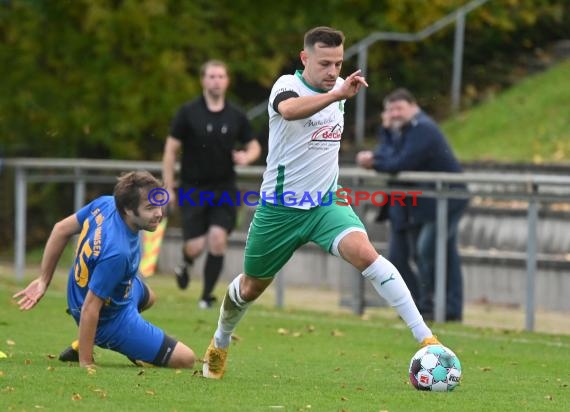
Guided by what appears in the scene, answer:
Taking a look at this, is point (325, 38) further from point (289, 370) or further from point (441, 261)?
point (441, 261)

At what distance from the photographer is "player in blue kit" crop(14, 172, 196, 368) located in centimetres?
836

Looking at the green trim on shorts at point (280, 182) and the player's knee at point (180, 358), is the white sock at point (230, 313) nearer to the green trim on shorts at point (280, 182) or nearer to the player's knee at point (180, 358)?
the player's knee at point (180, 358)

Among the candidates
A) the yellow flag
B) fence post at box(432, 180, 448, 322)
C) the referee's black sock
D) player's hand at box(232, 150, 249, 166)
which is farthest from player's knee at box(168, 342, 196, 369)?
the yellow flag

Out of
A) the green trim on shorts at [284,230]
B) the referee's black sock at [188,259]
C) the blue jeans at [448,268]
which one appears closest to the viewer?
the green trim on shorts at [284,230]

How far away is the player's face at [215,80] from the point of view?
13.4 m

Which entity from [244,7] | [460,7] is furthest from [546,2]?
[244,7]

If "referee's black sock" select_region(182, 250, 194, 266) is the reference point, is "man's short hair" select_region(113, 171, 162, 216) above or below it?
above

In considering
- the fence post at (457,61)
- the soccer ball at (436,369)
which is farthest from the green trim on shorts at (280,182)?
the fence post at (457,61)

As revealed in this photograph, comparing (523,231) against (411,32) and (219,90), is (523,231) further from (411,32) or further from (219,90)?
(411,32)

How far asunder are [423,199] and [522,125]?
643 cm

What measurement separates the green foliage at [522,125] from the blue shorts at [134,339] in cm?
973

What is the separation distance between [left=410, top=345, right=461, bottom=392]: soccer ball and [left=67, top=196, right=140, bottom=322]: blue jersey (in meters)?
1.89

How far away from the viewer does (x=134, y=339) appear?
873 cm

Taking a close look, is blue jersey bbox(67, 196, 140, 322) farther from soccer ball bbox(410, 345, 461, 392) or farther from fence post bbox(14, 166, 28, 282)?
fence post bbox(14, 166, 28, 282)
